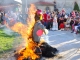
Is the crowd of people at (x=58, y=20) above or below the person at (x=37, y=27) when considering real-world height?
below

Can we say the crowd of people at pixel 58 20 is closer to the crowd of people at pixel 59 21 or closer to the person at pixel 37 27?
the crowd of people at pixel 59 21

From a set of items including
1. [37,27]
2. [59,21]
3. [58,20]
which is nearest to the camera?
[37,27]

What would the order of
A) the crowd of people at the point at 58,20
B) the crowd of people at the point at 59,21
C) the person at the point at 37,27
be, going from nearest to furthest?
1. the person at the point at 37,27
2. the crowd of people at the point at 58,20
3. the crowd of people at the point at 59,21

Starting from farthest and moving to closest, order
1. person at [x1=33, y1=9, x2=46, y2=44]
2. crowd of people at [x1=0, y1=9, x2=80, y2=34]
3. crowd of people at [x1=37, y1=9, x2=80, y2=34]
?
crowd of people at [x1=37, y1=9, x2=80, y2=34], crowd of people at [x1=0, y1=9, x2=80, y2=34], person at [x1=33, y1=9, x2=46, y2=44]

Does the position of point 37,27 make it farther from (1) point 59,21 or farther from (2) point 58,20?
(2) point 58,20

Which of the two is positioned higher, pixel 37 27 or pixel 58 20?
pixel 37 27

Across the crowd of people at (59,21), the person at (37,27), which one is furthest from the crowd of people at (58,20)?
the person at (37,27)

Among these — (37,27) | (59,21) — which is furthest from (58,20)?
(37,27)

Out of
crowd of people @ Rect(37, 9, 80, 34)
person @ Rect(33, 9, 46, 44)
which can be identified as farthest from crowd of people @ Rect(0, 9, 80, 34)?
person @ Rect(33, 9, 46, 44)

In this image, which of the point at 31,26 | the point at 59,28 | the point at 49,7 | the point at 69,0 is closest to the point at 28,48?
the point at 31,26

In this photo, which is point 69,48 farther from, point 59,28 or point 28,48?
point 59,28

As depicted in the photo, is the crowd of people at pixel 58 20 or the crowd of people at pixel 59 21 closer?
the crowd of people at pixel 58 20

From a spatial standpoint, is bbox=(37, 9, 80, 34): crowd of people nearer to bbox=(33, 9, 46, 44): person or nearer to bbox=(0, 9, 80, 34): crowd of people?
bbox=(0, 9, 80, 34): crowd of people

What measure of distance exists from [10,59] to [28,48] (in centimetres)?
107
